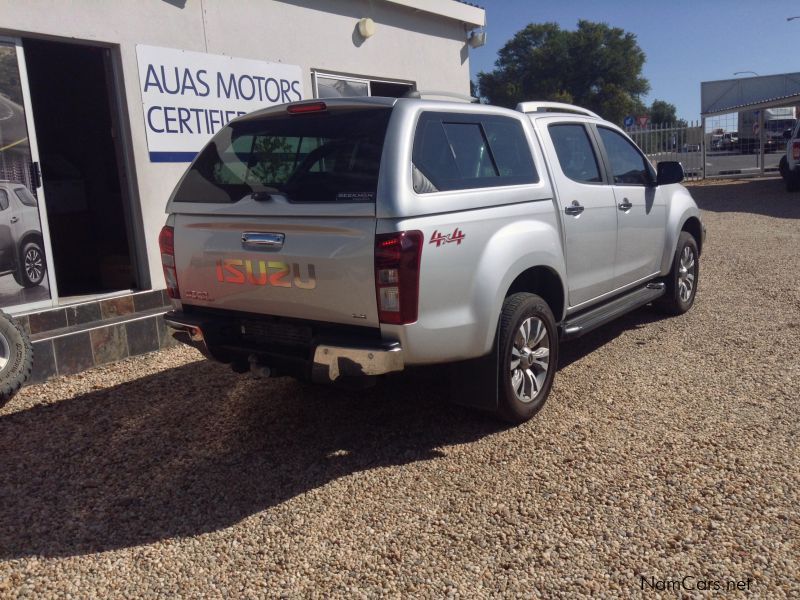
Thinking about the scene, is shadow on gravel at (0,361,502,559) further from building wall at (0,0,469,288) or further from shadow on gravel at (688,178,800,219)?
shadow on gravel at (688,178,800,219)

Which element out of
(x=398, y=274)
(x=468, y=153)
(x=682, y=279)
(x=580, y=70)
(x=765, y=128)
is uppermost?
(x=580, y=70)

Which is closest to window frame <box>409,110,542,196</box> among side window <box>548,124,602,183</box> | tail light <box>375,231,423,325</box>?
tail light <box>375,231,423,325</box>

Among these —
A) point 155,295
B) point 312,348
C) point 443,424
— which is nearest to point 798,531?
point 443,424

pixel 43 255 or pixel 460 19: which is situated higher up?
pixel 460 19

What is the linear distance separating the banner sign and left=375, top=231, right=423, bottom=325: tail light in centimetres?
443

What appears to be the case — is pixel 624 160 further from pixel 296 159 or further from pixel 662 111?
pixel 662 111

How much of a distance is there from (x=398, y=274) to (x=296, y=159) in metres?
1.05

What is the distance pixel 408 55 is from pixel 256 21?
2844mm

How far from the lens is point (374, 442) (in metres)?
4.35

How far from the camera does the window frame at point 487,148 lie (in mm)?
3862

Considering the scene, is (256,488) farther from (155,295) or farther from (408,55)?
(408,55)

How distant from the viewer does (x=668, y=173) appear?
623 cm

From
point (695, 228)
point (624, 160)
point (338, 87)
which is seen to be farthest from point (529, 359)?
point (338, 87)
